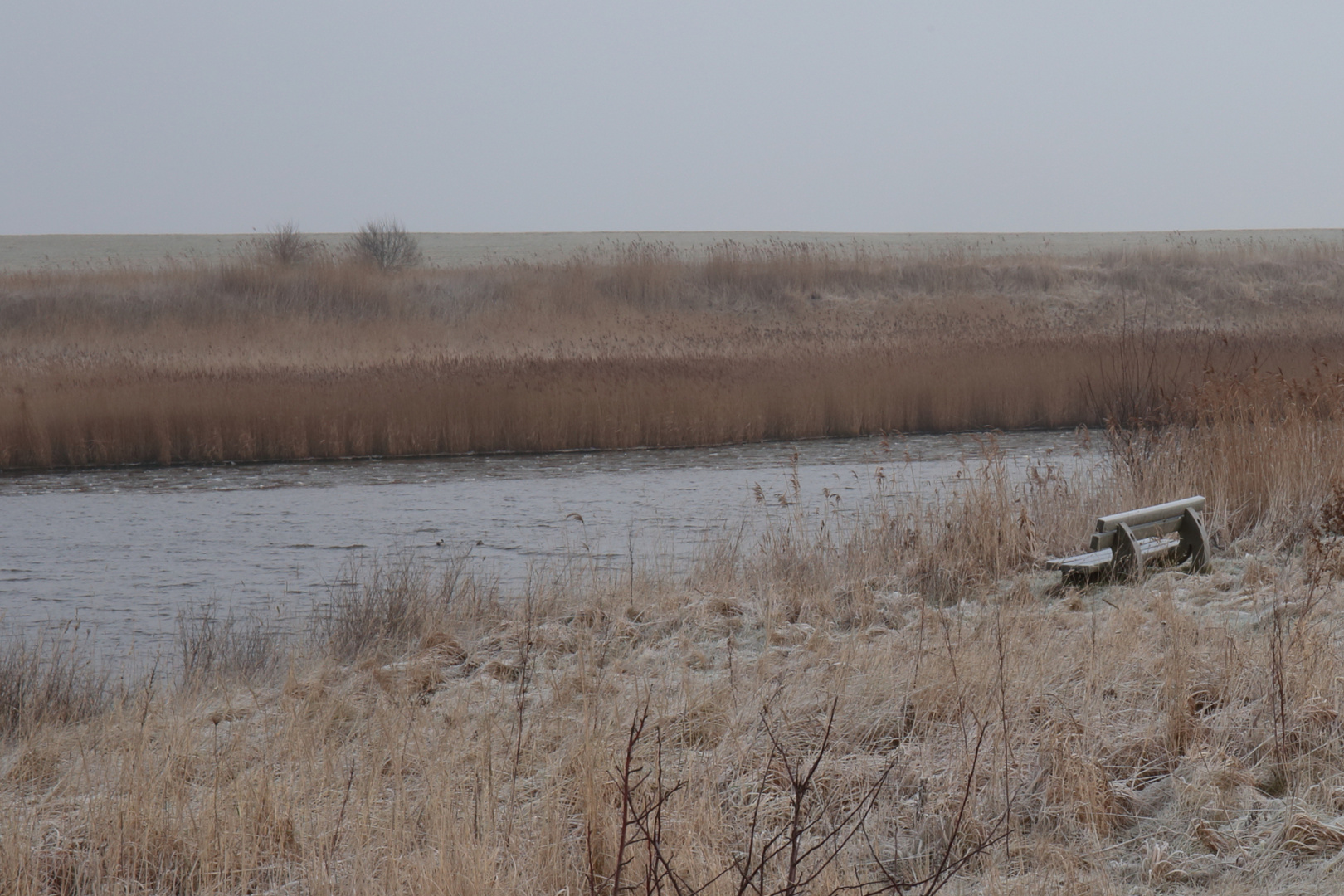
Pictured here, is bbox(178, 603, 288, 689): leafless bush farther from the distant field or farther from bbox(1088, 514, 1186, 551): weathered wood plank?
the distant field

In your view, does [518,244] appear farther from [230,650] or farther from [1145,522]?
[1145,522]

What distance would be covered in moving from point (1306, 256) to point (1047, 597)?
90.4 feet

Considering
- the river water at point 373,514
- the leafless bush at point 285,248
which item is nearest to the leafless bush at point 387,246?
the leafless bush at point 285,248

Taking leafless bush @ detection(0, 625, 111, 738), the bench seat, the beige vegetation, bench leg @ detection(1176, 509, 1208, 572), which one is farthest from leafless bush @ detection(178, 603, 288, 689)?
bench leg @ detection(1176, 509, 1208, 572)

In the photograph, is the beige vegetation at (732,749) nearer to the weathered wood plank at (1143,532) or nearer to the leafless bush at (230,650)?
the leafless bush at (230,650)

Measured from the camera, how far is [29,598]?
6.45 m

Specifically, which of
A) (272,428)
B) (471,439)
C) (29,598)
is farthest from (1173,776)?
(272,428)

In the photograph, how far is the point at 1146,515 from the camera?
4934 mm

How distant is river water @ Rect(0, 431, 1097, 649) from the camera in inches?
259

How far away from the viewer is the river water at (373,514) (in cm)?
658

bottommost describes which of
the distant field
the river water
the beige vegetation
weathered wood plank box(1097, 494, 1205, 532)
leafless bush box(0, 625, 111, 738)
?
the river water

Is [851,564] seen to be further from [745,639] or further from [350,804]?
[350,804]

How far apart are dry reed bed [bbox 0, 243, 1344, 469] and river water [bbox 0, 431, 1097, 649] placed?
0.54 metres

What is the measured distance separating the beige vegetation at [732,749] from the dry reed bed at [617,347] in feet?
15.6
